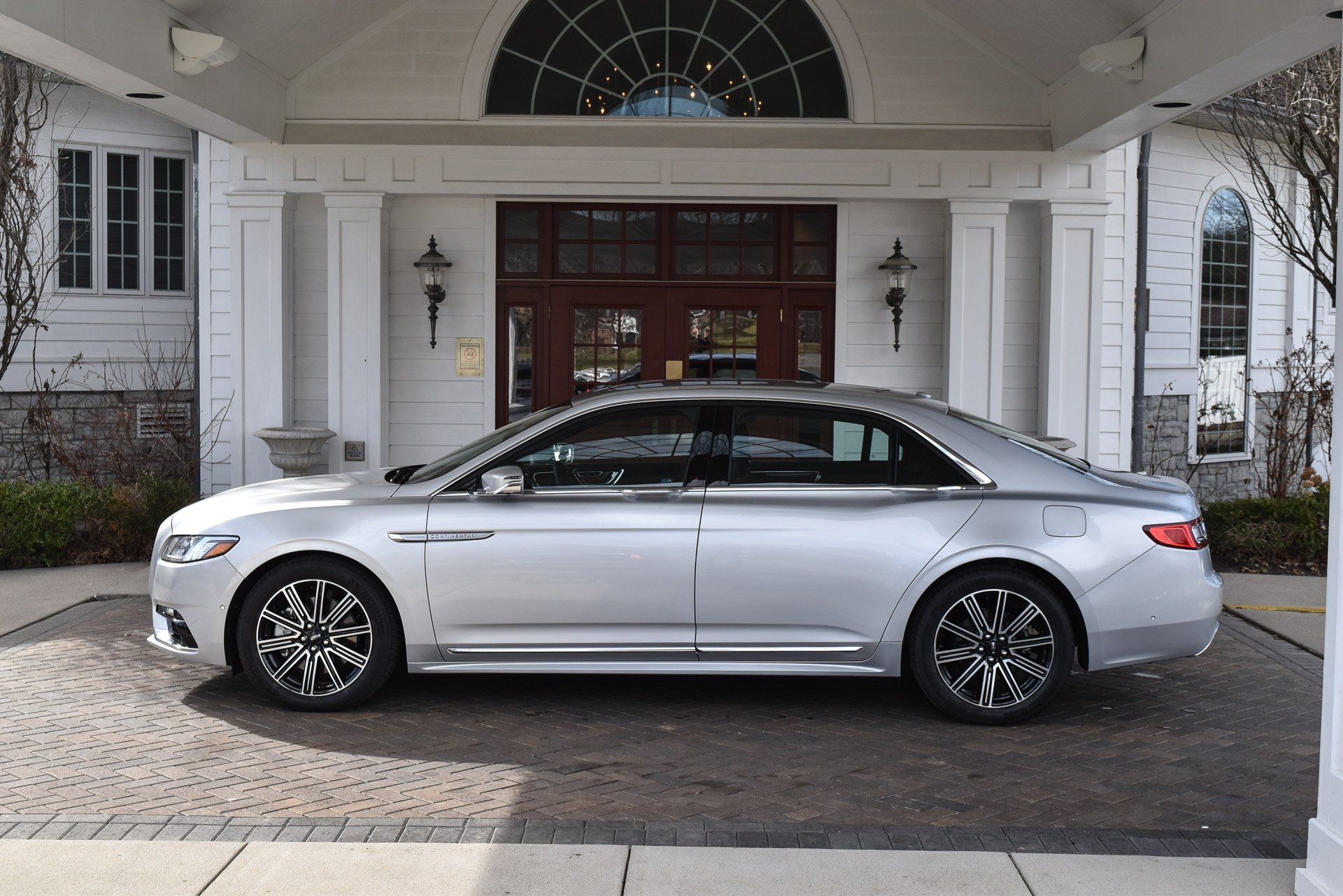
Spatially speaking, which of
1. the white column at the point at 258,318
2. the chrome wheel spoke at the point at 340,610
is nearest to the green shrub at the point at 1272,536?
the chrome wheel spoke at the point at 340,610

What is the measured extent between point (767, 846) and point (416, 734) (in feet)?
6.41

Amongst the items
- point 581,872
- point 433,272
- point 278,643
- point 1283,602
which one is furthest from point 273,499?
point 1283,602

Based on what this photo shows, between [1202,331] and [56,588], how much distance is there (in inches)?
466

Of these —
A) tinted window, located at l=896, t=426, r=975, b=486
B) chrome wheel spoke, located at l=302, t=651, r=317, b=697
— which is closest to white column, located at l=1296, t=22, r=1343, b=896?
tinted window, located at l=896, t=426, r=975, b=486

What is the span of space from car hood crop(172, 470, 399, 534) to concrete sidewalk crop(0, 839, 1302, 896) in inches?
76.0

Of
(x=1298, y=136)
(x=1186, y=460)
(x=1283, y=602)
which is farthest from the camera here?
(x=1186, y=460)

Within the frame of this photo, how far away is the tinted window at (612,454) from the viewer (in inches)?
239

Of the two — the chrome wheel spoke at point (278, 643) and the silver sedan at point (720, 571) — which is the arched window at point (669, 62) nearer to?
the silver sedan at point (720, 571)

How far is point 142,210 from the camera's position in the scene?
605 inches

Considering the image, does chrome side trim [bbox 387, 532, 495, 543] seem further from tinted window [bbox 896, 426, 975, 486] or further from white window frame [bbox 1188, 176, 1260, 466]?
white window frame [bbox 1188, 176, 1260, 466]

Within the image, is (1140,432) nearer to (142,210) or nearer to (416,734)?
(416,734)

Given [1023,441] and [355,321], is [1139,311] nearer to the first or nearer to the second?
[1023,441]

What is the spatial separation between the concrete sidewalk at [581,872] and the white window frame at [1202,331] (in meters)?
10.6

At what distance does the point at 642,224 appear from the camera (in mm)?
11461
